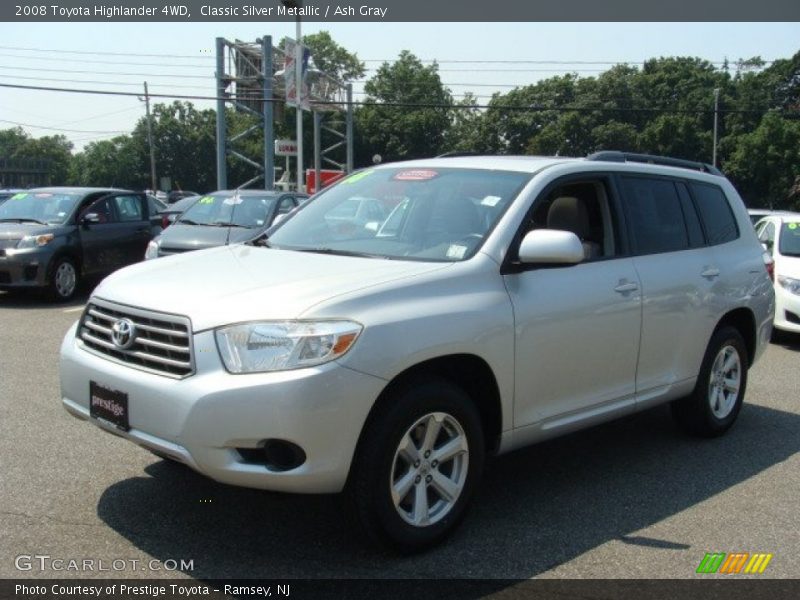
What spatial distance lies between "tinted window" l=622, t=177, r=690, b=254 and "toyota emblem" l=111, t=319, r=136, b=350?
300 centimetres

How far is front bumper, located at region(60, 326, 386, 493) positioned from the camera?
337 cm

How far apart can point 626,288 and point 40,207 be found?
404 inches

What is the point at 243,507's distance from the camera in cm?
434

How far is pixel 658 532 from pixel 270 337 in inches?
87.0

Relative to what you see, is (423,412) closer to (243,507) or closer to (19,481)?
(243,507)

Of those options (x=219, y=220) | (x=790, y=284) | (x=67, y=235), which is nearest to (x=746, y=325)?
(x=790, y=284)

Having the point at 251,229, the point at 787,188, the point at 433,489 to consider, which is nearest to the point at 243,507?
the point at 433,489

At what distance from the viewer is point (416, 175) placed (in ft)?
16.5

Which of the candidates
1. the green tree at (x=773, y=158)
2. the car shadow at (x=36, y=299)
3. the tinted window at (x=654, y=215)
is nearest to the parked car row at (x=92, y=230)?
the car shadow at (x=36, y=299)

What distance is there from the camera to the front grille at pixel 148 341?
357cm

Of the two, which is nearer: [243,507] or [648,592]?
[648,592]

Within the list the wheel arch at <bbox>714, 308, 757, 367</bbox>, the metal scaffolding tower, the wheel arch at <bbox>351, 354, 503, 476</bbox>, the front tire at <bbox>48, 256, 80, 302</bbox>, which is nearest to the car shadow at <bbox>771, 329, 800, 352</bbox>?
the wheel arch at <bbox>714, 308, 757, 367</bbox>

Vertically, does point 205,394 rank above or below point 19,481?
above

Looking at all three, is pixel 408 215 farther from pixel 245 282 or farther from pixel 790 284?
pixel 790 284
